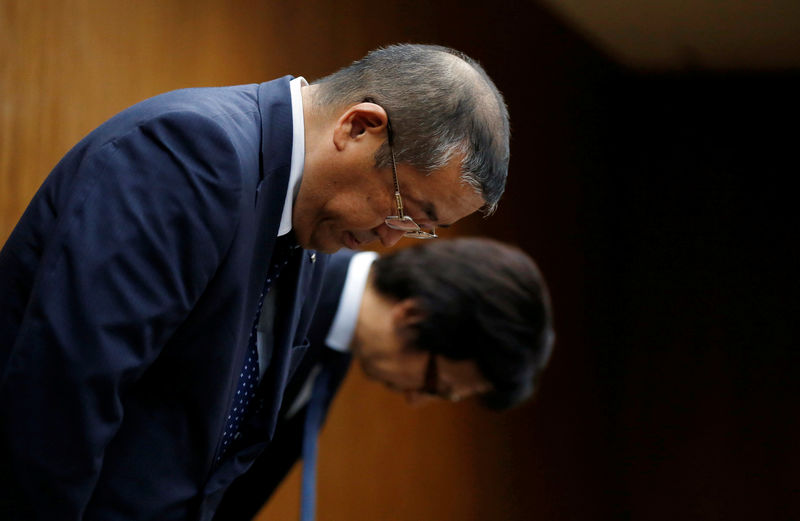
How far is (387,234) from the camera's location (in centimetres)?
140

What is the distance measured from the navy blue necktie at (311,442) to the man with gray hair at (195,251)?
169 mm

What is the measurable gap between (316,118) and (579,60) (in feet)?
12.5

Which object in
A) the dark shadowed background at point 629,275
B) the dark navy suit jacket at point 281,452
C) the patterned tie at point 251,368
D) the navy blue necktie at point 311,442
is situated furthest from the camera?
the dark shadowed background at point 629,275

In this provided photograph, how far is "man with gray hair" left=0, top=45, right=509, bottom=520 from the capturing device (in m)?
1.08

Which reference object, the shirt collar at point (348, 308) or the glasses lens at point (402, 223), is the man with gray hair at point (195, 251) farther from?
the shirt collar at point (348, 308)

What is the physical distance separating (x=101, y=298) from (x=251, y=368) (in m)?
0.37

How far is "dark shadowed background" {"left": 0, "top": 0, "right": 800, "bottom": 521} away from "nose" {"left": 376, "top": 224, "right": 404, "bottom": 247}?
1734mm

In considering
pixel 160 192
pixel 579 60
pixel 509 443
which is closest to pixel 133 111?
pixel 160 192

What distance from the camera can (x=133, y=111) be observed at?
1.18 m

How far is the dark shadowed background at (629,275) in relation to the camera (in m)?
3.64

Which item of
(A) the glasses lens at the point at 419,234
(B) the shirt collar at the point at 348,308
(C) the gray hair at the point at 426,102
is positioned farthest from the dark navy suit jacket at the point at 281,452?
(C) the gray hair at the point at 426,102

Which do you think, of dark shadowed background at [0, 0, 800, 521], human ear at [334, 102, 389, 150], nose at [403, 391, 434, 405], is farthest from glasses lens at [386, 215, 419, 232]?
dark shadowed background at [0, 0, 800, 521]

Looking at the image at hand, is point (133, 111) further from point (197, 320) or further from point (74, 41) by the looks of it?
point (74, 41)

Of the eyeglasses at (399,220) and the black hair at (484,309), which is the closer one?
the eyeglasses at (399,220)
